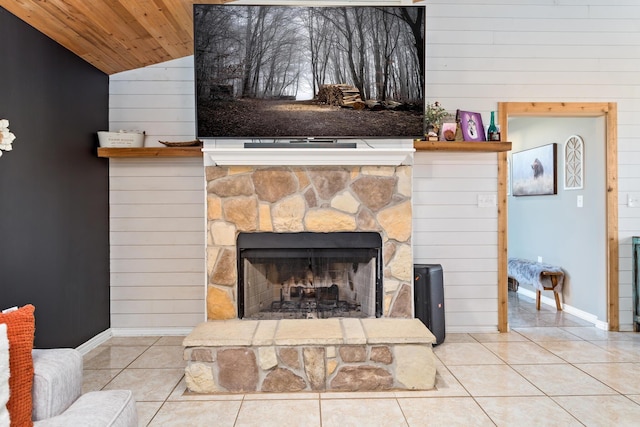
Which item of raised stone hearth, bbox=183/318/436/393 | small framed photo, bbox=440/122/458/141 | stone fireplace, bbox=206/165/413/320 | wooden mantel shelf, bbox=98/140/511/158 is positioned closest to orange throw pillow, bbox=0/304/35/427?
raised stone hearth, bbox=183/318/436/393

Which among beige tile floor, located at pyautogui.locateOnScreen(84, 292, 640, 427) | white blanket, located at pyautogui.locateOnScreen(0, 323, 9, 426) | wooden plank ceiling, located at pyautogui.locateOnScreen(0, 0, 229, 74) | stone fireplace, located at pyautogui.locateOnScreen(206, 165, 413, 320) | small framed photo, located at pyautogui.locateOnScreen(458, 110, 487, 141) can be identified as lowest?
beige tile floor, located at pyautogui.locateOnScreen(84, 292, 640, 427)

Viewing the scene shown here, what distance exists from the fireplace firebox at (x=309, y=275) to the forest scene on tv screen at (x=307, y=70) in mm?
765

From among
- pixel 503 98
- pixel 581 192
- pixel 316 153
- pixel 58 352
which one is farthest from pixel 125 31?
pixel 581 192

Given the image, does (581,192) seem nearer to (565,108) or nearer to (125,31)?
(565,108)

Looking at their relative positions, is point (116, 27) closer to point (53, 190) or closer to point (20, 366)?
point (53, 190)

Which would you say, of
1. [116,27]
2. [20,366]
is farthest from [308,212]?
[20,366]

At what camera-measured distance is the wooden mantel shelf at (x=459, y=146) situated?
11.0ft

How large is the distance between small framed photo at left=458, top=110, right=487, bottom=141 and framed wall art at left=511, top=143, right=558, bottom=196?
1500 millimetres

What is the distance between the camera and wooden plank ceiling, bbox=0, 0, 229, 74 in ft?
8.12

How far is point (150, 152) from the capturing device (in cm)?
332

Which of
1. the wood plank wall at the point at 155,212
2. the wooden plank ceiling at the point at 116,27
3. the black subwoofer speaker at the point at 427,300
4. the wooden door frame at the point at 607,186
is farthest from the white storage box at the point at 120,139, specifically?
the wooden door frame at the point at 607,186

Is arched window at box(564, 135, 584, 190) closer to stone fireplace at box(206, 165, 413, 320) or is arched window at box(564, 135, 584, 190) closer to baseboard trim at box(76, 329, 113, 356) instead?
stone fireplace at box(206, 165, 413, 320)

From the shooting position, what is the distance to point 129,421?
149 centimetres

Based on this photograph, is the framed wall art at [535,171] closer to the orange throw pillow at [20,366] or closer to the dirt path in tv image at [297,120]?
the dirt path in tv image at [297,120]
